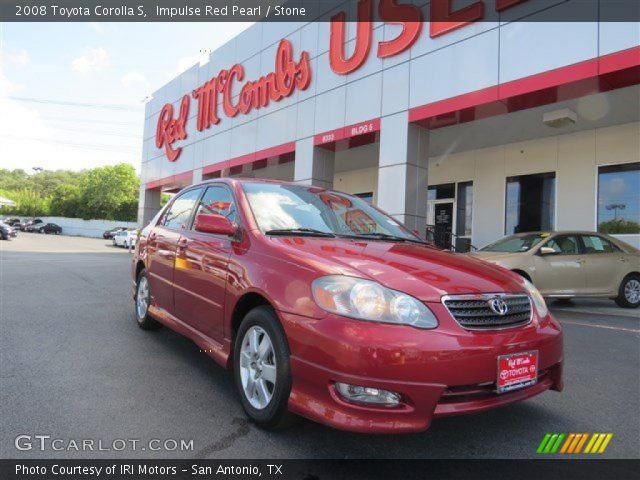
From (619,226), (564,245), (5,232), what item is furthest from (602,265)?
(5,232)

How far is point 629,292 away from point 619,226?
3.83 m

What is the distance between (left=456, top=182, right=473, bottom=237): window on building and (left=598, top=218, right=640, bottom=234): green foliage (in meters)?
4.01

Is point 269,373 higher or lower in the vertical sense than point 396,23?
lower

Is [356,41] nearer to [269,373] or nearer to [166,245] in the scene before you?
[166,245]

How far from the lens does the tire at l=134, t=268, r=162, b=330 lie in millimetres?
5291

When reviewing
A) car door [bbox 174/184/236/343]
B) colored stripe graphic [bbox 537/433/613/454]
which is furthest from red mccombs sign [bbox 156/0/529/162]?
colored stripe graphic [bbox 537/433/613/454]

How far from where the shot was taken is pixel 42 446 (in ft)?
8.77

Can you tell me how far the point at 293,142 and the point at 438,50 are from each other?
5611 millimetres

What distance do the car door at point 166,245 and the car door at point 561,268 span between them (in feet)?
20.1

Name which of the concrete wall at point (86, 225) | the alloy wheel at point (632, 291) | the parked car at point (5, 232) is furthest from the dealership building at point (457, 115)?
the concrete wall at point (86, 225)

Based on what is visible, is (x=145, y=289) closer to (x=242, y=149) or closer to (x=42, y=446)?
(x=42, y=446)

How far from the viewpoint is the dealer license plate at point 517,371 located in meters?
2.56

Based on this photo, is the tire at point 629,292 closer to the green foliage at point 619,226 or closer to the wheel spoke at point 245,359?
the green foliage at point 619,226

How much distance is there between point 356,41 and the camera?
1315cm
